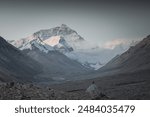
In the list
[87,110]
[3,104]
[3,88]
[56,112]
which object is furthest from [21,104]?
[3,88]

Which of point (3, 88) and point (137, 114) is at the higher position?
point (3, 88)

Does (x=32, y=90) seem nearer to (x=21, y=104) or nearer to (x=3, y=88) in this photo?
(x=3, y=88)

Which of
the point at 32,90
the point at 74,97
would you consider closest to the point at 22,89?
the point at 32,90

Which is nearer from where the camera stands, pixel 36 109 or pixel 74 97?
pixel 36 109

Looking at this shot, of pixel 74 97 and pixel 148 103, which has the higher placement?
pixel 74 97

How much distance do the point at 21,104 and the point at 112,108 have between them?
3243mm

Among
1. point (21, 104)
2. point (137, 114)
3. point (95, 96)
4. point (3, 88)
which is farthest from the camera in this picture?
point (95, 96)

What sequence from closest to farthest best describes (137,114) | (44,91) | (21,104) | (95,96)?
(137,114) < (21,104) < (44,91) < (95,96)

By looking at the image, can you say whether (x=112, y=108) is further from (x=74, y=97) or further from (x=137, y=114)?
(x=74, y=97)

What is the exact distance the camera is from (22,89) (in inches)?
1033

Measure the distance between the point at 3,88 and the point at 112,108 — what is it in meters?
13.9

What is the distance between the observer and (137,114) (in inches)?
498

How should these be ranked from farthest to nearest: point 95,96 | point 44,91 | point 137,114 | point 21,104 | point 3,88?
point 95,96 < point 44,91 < point 3,88 < point 21,104 < point 137,114

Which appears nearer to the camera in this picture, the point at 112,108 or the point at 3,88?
the point at 112,108
